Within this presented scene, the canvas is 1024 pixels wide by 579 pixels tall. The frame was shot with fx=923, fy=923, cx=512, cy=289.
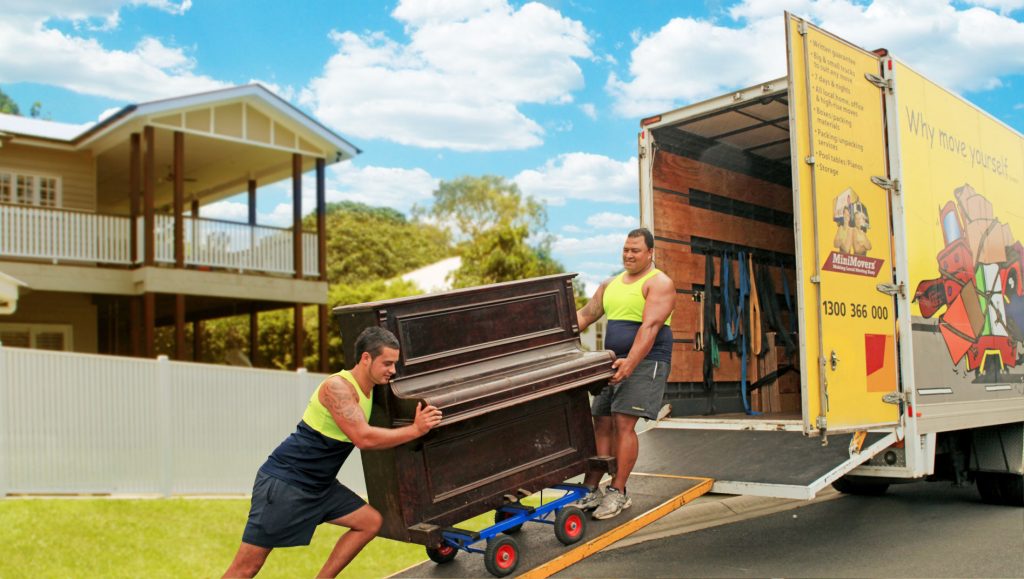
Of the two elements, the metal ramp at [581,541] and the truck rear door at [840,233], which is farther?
the truck rear door at [840,233]

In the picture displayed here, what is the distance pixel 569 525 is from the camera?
16.3ft

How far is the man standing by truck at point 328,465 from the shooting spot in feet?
14.0

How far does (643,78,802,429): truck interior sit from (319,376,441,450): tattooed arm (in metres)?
3.57

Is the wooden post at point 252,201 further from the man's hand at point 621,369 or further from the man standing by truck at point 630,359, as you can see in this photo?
the man's hand at point 621,369

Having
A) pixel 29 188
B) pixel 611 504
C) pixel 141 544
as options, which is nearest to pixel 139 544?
pixel 141 544

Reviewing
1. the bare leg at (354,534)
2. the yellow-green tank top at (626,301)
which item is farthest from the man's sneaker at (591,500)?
the bare leg at (354,534)

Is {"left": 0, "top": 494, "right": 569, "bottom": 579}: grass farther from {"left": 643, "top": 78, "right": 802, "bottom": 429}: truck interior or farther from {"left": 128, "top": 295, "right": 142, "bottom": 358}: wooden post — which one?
{"left": 128, "top": 295, "right": 142, "bottom": 358}: wooden post

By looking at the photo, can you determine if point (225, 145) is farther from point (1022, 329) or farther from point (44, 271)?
point (1022, 329)

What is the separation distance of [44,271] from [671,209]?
41.7ft

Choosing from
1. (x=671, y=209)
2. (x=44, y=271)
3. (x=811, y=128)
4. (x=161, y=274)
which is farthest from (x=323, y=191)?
(x=811, y=128)

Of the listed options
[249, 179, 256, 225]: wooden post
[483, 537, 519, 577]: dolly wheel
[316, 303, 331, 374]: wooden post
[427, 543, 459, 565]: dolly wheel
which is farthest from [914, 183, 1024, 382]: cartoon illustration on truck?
[249, 179, 256, 225]: wooden post

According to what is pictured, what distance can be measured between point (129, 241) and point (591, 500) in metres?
14.0

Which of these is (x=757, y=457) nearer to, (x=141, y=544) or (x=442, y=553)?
(x=442, y=553)

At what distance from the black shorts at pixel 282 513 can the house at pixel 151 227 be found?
12.1 m
